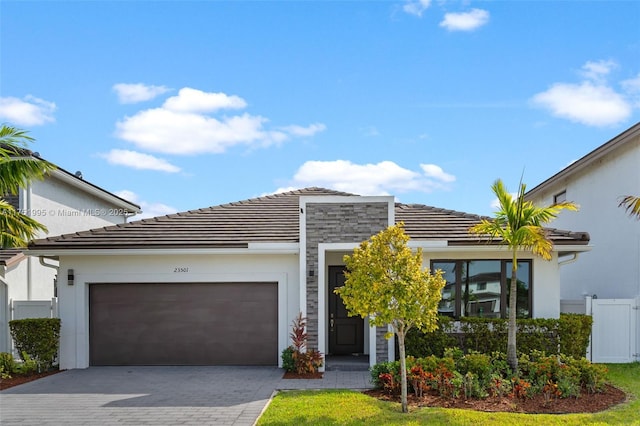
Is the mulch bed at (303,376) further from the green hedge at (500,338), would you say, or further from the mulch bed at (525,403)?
the mulch bed at (525,403)

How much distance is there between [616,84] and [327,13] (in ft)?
26.5

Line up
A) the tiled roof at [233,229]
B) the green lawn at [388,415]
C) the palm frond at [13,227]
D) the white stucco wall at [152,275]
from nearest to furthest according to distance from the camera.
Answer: the green lawn at [388,415] < the palm frond at [13,227] < the tiled roof at [233,229] < the white stucco wall at [152,275]

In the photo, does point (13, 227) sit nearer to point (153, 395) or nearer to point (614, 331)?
point (153, 395)

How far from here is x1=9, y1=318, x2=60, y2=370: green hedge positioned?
1250 cm

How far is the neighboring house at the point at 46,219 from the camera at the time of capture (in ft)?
49.2

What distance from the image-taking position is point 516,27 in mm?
11945

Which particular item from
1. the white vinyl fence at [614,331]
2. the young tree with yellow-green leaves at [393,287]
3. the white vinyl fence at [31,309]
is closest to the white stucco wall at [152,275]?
the white vinyl fence at [31,309]

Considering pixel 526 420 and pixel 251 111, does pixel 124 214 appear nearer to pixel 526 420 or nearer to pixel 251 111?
pixel 251 111

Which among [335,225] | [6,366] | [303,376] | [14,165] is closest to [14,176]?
[14,165]

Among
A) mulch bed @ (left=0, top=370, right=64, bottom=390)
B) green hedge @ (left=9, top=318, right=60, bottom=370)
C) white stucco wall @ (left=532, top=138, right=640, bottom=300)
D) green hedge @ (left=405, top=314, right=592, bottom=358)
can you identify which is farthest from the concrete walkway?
white stucco wall @ (left=532, top=138, right=640, bottom=300)

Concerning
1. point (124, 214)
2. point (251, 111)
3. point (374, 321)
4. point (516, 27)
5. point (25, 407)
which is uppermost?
point (516, 27)

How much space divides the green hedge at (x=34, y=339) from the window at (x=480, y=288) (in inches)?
373

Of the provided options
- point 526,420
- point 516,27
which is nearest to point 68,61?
point 516,27

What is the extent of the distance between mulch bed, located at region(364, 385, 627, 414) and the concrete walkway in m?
1.69
